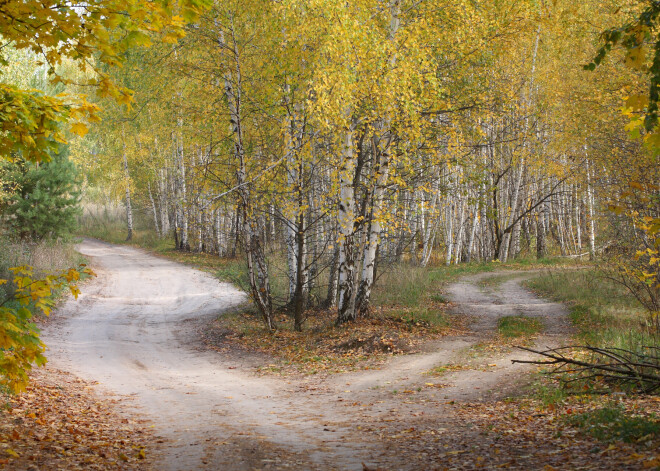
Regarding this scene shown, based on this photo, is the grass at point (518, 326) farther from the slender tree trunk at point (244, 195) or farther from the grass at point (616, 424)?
the grass at point (616, 424)

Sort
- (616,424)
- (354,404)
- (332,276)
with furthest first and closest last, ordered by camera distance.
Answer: (332,276)
(354,404)
(616,424)

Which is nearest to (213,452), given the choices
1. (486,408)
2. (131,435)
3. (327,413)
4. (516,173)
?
(131,435)

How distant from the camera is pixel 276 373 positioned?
1072 cm

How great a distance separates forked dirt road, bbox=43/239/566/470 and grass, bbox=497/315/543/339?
33cm

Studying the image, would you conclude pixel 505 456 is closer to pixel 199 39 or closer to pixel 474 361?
pixel 474 361

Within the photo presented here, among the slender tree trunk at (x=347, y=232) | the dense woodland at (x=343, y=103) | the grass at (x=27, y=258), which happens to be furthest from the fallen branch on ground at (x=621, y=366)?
the grass at (x=27, y=258)

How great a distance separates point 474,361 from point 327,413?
367 centimetres

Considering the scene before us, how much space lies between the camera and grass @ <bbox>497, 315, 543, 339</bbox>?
489 inches

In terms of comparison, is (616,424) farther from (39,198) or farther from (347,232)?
(39,198)

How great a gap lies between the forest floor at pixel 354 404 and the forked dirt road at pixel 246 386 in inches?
1.1

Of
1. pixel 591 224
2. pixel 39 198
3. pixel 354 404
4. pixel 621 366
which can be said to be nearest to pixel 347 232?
pixel 354 404

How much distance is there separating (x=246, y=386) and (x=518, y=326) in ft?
22.3

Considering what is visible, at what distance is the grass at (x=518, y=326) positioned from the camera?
12.4 metres

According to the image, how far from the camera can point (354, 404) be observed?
26.4 ft
